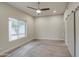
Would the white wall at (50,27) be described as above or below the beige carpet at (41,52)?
above

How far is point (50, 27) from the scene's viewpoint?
1031 cm

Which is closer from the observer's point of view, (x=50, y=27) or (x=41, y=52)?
(x=41, y=52)

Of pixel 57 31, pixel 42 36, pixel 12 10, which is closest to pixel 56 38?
pixel 57 31

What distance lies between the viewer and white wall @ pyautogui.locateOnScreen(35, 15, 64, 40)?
9.99m

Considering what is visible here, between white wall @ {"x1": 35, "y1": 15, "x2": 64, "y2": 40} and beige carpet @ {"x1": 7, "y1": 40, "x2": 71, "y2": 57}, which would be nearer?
beige carpet @ {"x1": 7, "y1": 40, "x2": 71, "y2": 57}

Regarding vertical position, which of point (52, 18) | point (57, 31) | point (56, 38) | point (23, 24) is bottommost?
point (56, 38)

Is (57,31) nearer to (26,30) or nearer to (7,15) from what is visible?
(26,30)

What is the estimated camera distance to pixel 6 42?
5348 millimetres

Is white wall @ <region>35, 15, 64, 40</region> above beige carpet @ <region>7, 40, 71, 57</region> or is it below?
above

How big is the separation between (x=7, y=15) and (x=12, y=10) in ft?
2.23

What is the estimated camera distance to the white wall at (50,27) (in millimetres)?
9989

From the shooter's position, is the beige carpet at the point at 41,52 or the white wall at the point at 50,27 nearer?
the beige carpet at the point at 41,52

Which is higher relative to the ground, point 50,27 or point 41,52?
point 50,27

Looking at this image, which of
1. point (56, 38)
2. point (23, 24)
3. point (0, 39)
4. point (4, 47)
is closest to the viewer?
point (0, 39)
